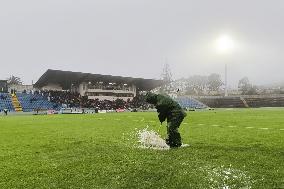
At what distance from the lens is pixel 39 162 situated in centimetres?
1207

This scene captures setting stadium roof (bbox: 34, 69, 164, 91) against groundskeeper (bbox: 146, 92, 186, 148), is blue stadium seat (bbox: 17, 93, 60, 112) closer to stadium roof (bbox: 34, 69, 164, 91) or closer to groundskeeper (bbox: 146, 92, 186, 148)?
stadium roof (bbox: 34, 69, 164, 91)

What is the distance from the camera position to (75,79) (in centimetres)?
9544

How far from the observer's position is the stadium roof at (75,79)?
89.9 metres

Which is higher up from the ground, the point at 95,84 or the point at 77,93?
the point at 95,84

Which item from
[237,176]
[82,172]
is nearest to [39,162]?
[82,172]

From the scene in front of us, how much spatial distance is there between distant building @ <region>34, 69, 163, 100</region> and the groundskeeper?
74.1 metres

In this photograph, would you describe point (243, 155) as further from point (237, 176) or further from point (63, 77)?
point (63, 77)

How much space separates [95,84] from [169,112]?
88.8 m

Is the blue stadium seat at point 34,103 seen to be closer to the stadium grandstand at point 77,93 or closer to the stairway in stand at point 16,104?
the stadium grandstand at point 77,93

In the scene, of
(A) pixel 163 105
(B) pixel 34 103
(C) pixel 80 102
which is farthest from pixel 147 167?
(C) pixel 80 102

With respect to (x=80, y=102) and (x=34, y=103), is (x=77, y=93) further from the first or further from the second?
(x=34, y=103)

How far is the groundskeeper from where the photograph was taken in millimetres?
14062

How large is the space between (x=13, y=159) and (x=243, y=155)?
267 inches

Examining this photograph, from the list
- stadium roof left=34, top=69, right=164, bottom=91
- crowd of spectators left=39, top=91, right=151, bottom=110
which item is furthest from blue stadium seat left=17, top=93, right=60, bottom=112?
stadium roof left=34, top=69, right=164, bottom=91
